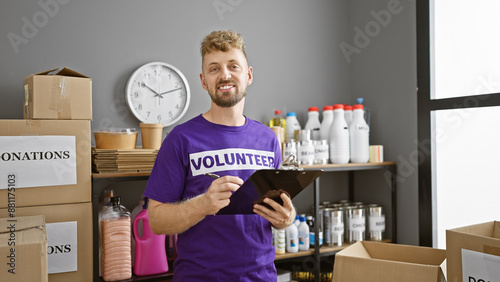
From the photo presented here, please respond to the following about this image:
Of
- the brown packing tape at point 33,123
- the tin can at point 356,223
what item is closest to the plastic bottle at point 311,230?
the tin can at point 356,223

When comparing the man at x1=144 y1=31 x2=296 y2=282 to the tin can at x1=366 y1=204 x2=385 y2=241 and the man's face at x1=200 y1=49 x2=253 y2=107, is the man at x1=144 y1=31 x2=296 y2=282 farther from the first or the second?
the tin can at x1=366 y1=204 x2=385 y2=241

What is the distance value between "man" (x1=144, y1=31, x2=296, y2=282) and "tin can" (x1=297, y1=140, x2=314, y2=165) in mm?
878

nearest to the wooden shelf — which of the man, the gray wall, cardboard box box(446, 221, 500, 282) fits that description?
the gray wall

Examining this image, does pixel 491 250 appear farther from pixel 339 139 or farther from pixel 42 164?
pixel 42 164

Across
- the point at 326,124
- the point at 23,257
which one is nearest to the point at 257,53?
the point at 326,124

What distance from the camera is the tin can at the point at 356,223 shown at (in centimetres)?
269

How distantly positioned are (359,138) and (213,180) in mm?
1405

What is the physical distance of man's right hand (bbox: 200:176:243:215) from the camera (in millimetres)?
1385

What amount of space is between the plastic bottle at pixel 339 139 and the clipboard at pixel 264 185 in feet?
4.23

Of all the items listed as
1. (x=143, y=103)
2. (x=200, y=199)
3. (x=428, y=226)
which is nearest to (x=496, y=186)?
(x=428, y=226)

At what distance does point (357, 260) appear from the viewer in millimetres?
1673

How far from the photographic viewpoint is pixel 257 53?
9.32 ft

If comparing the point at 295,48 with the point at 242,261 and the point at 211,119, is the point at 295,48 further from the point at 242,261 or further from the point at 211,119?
the point at 242,261

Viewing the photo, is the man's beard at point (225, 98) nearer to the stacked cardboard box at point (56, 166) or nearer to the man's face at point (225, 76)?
the man's face at point (225, 76)
